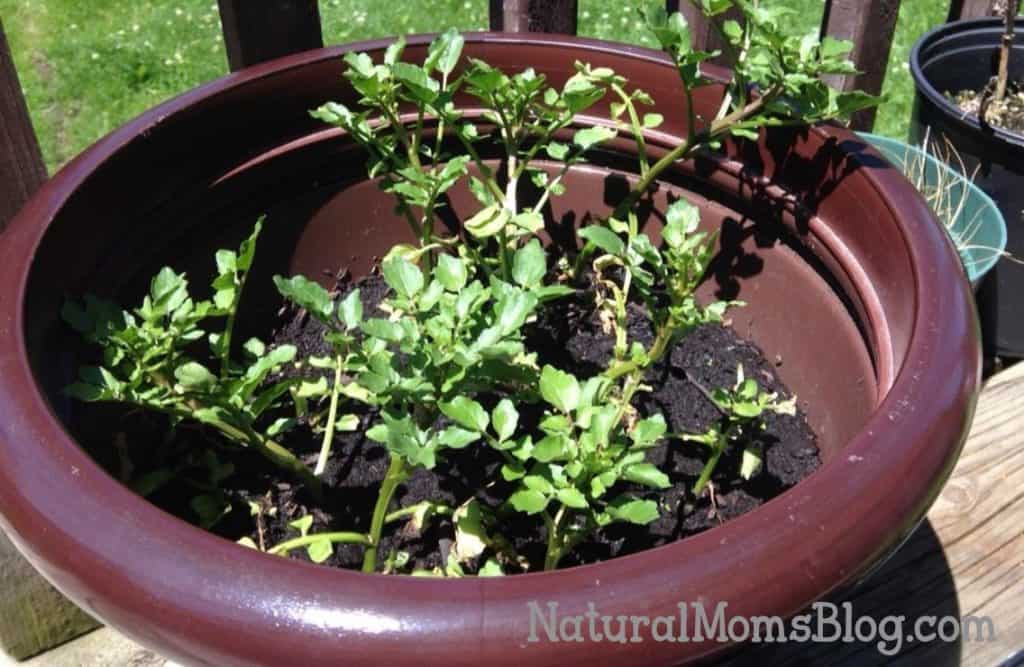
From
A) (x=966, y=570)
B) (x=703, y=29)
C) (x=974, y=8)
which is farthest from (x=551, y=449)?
(x=974, y=8)

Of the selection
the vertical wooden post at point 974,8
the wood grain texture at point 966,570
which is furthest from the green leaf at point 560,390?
the vertical wooden post at point 974,8

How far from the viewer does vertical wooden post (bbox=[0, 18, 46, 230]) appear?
1151 millimetres

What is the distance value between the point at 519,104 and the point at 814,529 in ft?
1.69

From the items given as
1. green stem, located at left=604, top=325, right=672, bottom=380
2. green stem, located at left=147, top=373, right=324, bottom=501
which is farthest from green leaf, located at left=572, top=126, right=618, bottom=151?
green stem, located at left=147, top=373, right=324, bottom=501

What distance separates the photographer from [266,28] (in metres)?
1.26

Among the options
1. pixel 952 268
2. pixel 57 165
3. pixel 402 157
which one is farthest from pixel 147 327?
pixel 57 165

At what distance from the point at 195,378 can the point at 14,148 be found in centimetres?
58

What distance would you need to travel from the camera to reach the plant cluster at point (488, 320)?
73 centimetres

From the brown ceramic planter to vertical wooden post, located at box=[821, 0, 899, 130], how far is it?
86 centimetres

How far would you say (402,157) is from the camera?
107 cm

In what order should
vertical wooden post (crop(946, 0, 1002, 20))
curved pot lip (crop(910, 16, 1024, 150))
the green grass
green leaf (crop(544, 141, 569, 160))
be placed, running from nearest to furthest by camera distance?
green leaf (crop(544, 141, 569, 160)), curved pot lip (crop(910, 16, 1024, 150)), vertical wooden post (crop(946, 0, 1002, 20)), the green grass

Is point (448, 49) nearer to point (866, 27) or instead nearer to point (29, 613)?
point (29, 613)

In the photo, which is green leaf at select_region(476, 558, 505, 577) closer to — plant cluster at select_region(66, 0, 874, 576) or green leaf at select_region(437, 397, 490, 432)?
plant cluster at select_region(66, 0, 874, 576)

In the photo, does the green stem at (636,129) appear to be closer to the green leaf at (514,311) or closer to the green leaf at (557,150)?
the green leaf at (557,150)
